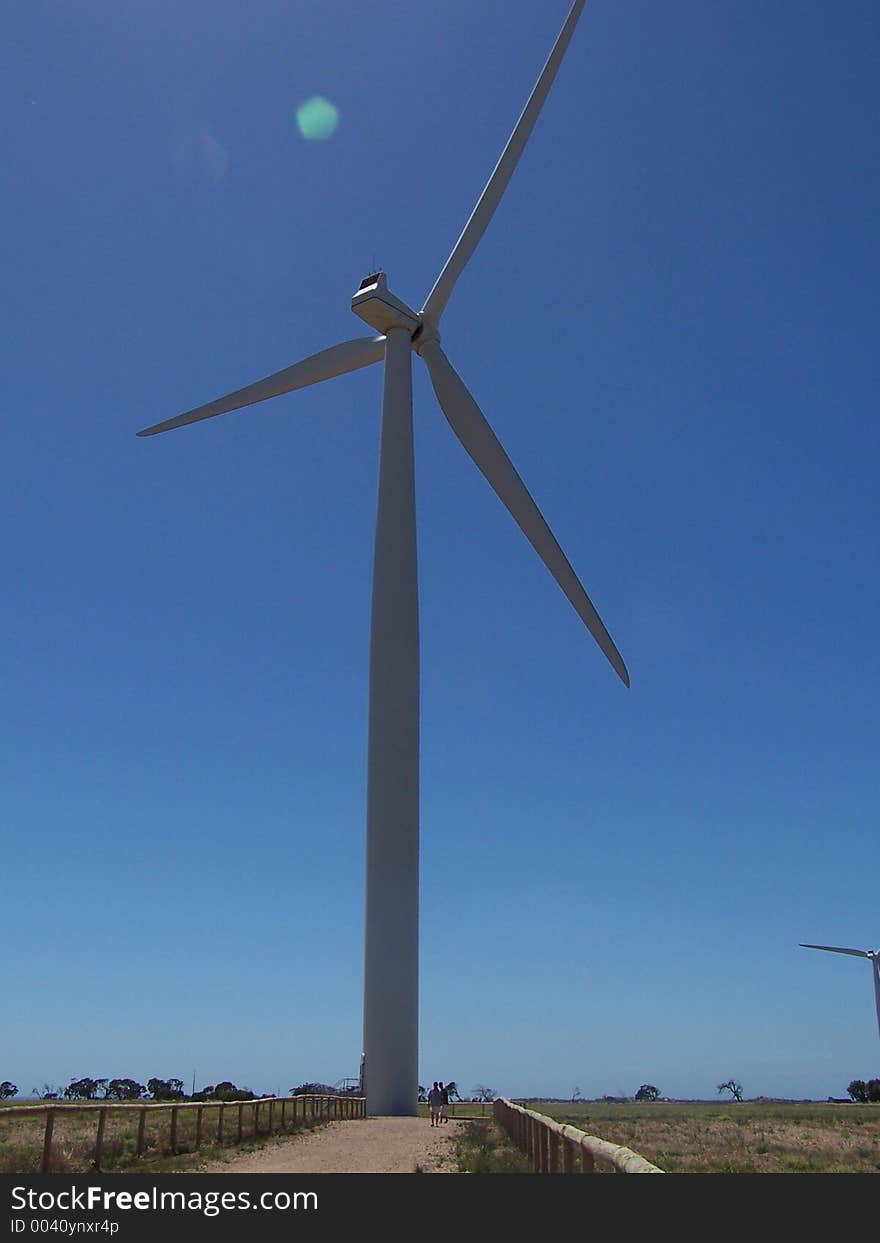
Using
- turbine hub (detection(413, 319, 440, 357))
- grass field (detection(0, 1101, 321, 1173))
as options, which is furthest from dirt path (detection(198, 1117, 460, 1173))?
turbine hub (detection(413, 319, 440, 357))

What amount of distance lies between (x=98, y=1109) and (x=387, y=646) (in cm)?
2209

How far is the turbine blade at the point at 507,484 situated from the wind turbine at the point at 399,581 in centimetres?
5

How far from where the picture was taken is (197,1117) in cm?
1925

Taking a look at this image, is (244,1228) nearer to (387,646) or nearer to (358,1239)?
(358,1239)

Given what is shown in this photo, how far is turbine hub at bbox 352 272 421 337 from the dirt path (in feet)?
104

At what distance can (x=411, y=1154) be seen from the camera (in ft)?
60.5

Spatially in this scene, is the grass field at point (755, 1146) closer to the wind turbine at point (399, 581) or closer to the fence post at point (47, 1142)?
the wind turbine at point (399, 581)

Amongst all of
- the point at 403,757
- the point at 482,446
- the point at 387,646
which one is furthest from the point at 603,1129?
the point at 482,446

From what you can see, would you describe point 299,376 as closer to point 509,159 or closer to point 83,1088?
point 509,159

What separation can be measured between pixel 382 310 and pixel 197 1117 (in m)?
33.8

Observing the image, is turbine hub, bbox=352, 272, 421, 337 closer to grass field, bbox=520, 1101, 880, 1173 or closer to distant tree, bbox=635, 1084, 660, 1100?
grass field, bbox=520, 1101, 880, 1173

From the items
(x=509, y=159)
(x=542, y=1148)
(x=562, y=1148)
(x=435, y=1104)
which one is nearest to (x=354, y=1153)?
(x=542, y=1148)

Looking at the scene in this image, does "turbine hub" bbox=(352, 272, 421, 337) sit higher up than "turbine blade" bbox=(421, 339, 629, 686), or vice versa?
"turbine hub" bbox=(352, 272, 421, 337)

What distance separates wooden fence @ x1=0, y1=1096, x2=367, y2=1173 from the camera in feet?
47.4
